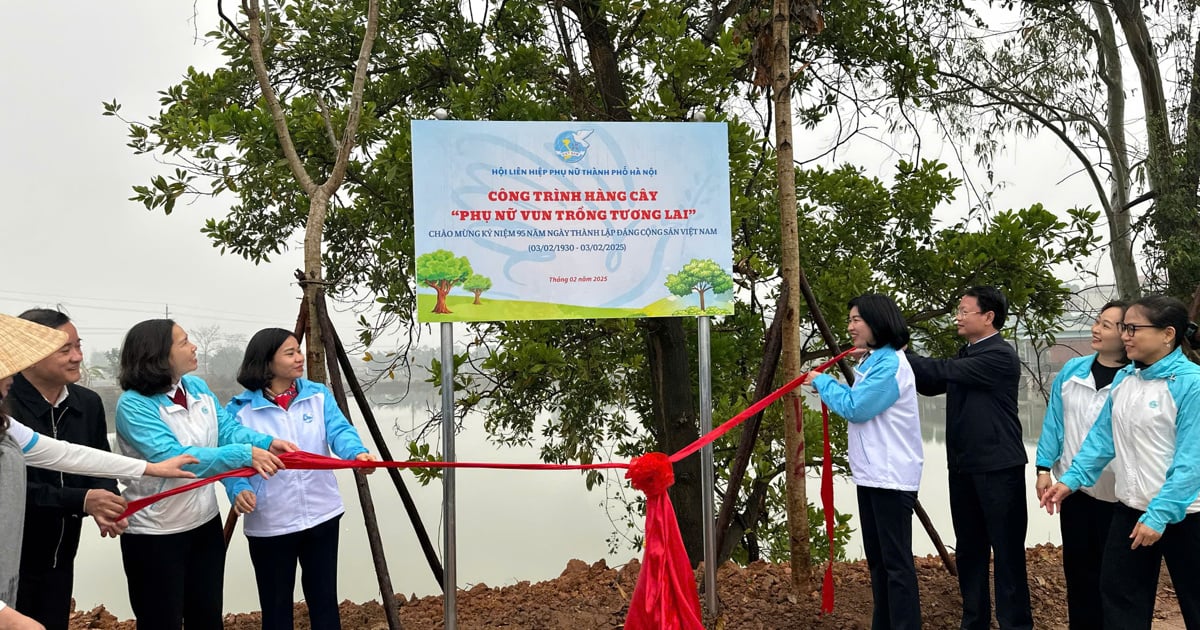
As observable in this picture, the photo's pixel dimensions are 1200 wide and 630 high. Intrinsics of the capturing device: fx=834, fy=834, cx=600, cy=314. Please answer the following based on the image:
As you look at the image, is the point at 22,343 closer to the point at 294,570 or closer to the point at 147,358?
the point at 147,358

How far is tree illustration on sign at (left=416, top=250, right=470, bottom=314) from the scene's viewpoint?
3.84 m

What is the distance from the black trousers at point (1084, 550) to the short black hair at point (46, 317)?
13.2ft

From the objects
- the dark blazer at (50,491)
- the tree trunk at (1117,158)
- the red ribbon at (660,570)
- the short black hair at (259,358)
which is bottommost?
the red ribbon at (660,570)

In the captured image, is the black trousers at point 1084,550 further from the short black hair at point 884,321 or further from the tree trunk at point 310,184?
the tree trunk at point 310,184

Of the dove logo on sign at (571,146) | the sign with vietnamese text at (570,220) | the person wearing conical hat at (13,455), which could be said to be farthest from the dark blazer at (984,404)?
the person wearing conical hat at (13,455)

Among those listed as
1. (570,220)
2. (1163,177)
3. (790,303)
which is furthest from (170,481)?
(1163,177)

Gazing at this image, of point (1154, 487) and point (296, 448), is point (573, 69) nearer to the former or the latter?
point (296, 448)

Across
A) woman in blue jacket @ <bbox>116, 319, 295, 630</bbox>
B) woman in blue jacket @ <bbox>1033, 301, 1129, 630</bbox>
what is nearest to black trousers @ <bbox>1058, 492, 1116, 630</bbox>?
woman in blue jacket @ <bbox>1033, 301, 1129, 630</bbox>

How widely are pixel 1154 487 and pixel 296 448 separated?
325cm

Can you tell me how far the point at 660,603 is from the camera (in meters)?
3.38

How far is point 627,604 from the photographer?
4.70m

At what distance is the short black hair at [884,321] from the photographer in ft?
11.6

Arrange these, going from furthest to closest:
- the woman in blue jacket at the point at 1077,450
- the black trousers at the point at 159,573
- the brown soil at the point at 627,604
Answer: the brown soil at the point at 627,604, the woman in blue jacket at the point at 1077,450, the black trousers at the point at 159,573

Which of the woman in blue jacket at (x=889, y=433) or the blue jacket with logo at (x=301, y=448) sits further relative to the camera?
the woman in blue jacket at (x=889, y=433)
